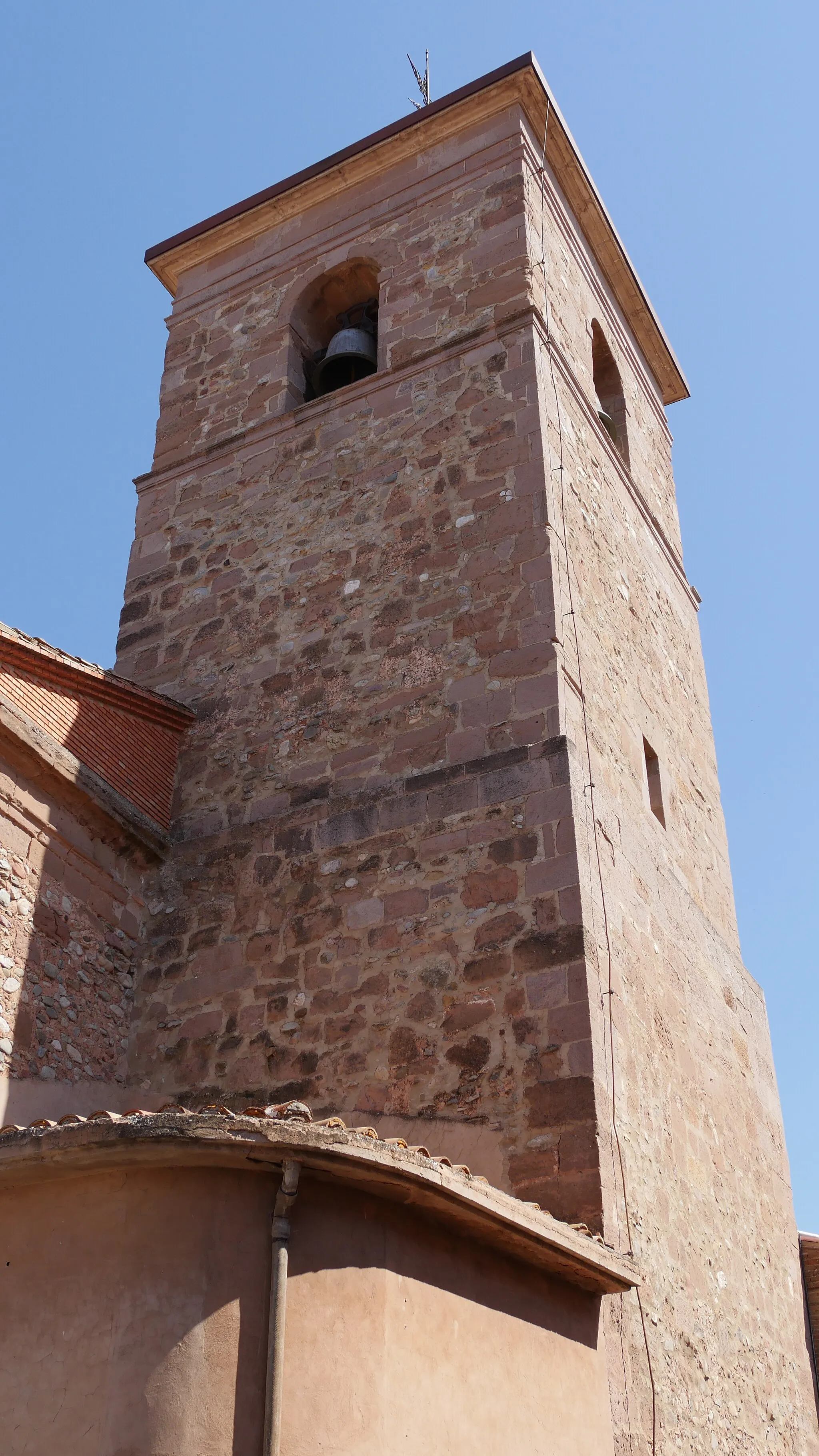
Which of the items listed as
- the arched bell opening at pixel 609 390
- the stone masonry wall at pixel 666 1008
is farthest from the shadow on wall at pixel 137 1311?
the arched bell opening at pixel 609 390

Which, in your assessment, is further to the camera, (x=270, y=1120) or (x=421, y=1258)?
(x=421, y=1258)

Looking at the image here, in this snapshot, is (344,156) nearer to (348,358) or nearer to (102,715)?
(348,358)

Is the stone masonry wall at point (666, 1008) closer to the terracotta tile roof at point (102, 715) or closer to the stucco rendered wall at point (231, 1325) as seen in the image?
the stucco rendered wall at point (231, 1325)

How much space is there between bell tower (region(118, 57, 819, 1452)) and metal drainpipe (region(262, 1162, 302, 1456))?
1.73 meters

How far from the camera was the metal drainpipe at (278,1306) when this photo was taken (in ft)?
14.4

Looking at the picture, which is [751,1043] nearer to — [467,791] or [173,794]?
[467,791]

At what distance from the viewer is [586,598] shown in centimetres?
861

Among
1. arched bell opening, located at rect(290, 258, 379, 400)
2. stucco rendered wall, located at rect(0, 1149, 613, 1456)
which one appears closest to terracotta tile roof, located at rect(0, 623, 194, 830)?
arched bell opening, located at rect(290, 258, 379, 400)

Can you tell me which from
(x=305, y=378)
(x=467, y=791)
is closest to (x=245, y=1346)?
(x=467, y=791)

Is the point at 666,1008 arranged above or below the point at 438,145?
below

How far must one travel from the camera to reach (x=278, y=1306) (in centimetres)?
457

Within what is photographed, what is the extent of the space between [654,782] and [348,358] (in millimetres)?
3744

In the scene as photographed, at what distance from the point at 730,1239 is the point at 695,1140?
0.59m

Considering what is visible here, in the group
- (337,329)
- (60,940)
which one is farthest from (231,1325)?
(337,329)
